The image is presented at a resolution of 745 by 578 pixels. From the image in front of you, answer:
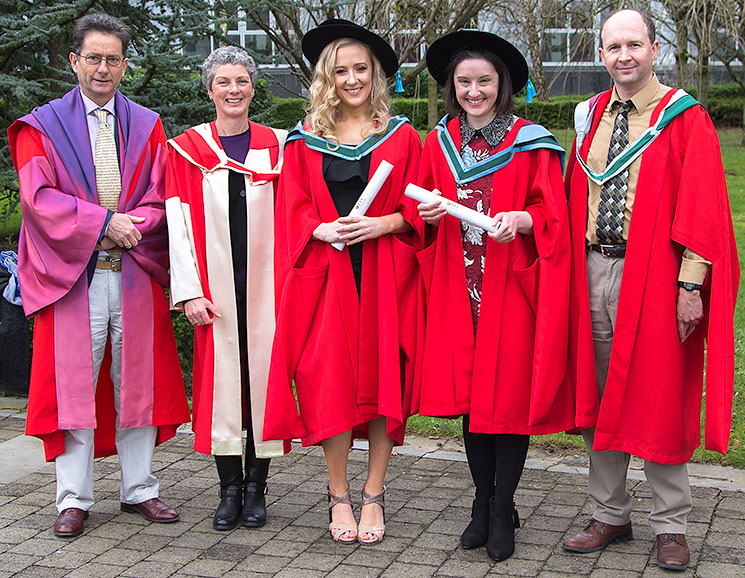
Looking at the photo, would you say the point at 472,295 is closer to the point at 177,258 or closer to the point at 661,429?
the point at 661,429

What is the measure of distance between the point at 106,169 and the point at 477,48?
173 centimetres

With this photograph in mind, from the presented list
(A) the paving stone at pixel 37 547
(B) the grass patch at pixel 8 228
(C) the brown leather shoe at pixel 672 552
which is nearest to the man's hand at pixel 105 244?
(A) the paving stone at pixel 37 547

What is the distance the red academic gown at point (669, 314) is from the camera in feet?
11.9

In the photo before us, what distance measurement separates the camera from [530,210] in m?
3.85

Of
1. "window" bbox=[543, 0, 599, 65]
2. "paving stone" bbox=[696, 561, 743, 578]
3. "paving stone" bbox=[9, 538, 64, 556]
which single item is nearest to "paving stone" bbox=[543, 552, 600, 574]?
"paving stone" bbox=[696, 561, 743, 578]

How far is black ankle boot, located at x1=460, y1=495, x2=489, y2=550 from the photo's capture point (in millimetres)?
4043

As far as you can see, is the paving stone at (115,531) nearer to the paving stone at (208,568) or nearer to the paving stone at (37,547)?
the paving stone at (37,547)

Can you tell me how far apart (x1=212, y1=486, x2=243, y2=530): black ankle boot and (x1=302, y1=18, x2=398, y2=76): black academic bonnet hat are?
6.53 feet

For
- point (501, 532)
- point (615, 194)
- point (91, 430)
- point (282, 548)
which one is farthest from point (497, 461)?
point (91, 430)

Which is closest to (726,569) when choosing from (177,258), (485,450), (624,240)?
(485,450)

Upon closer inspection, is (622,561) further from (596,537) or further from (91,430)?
(91,430)

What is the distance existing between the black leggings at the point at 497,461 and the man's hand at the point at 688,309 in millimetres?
802

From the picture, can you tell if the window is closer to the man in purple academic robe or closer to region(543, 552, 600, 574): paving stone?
the man in purple academic robe

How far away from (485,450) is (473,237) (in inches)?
35.8
